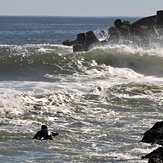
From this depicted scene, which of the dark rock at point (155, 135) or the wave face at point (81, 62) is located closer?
the dark rock at point (155, 135)

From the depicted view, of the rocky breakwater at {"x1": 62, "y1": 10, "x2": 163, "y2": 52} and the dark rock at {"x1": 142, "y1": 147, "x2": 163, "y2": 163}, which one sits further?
the rocky breakwater at {"x1": 62, "y1": 10, "x2": 163, "y2": 52}

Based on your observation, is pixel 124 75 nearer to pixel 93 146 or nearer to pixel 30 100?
pixel 30 100

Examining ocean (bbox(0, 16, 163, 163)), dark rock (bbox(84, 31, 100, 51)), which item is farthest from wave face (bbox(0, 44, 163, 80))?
dark rock (bbox(84, 31, 100, 51))

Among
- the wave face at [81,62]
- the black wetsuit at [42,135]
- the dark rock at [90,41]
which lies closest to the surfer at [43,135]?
the black wetsuit at [42,135]

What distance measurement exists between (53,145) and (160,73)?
55.8ft

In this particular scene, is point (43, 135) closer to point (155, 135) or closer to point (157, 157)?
point (155, 135)

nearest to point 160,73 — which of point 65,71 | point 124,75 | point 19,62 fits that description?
point 124,75

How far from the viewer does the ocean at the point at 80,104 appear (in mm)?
12609

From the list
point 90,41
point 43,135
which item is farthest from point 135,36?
point 43,135

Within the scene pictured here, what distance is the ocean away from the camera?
1261 cm

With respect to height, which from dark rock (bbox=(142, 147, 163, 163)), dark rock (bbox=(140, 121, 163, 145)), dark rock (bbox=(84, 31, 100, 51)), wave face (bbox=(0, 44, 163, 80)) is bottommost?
dark rock (bbox=(142, 147, 163, 163))

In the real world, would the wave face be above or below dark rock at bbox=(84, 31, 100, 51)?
below

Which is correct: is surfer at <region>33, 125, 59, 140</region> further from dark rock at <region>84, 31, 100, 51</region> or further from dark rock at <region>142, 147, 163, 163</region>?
dark rock at <region>84, 31, 100, 51</region>

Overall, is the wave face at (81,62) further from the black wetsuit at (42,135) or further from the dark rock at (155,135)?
the dark rock at (155,135)
